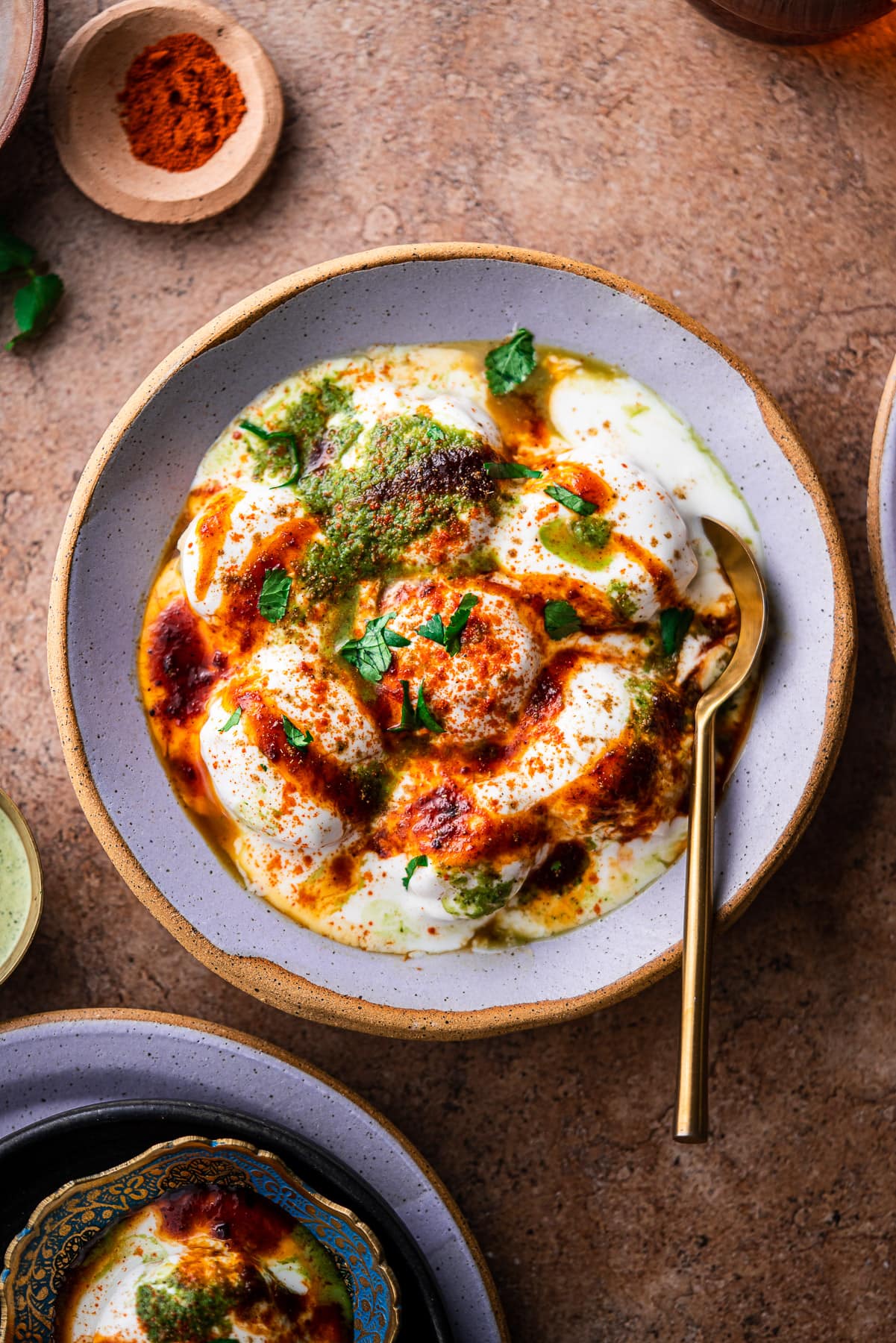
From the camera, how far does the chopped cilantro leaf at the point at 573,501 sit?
245cm

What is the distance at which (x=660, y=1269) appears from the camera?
112 inches

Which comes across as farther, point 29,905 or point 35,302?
point 35,302

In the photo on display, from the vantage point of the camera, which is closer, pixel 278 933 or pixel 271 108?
pixel 278 933

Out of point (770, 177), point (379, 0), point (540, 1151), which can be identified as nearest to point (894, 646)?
point (770, 177)

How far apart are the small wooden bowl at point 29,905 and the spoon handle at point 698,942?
1.69 meters

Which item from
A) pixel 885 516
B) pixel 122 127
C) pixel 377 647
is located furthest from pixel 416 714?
pixel 122 127

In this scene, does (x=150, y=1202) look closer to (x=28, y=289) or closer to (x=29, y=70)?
(x=28, y=289)

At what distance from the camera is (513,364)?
2664mm

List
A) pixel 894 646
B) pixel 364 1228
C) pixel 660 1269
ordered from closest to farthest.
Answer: pixel 364 1228 → pixel 894 646 → pixel 660 1269

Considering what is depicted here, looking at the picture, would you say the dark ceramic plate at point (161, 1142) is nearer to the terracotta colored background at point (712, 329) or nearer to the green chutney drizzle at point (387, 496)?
the terracotta colored background at point (712, 329)

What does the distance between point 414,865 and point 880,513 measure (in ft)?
4.86

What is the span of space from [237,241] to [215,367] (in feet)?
→ 1.90

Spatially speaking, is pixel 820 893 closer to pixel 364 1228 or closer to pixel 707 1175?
pixel 707 1175

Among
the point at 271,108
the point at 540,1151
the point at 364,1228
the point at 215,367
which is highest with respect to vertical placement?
the point at 271,108
